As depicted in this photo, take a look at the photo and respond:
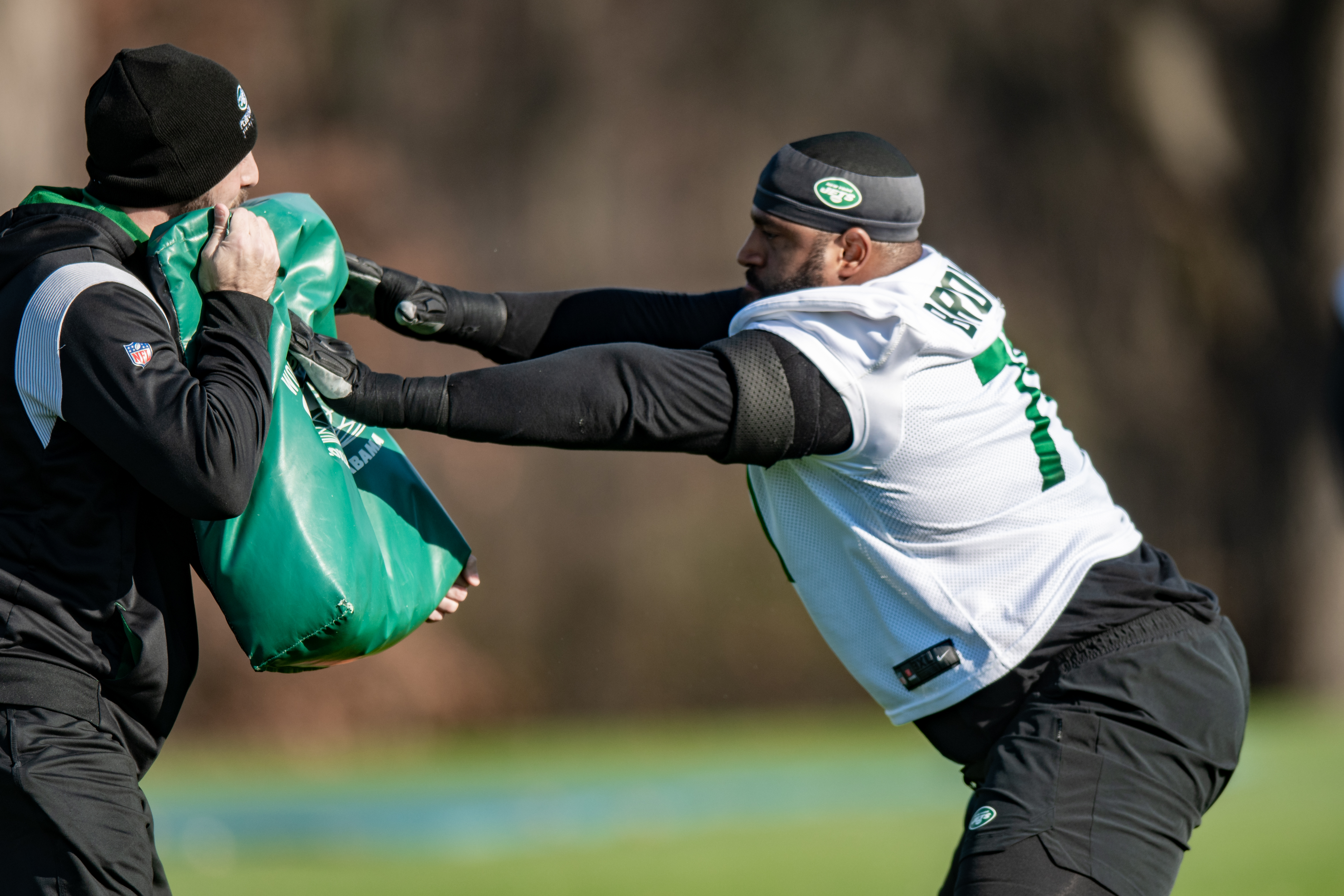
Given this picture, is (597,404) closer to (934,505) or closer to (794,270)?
(794,270)

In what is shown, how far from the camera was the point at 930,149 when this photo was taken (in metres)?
13.8

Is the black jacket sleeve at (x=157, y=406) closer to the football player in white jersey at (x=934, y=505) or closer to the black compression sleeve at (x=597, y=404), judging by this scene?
the football player in white jersey at (x=934, y=505)

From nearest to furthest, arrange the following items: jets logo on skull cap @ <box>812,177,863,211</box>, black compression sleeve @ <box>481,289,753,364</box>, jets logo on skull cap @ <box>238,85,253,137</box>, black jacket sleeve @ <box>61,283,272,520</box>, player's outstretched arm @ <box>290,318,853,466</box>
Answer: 1. black jacket sleeve @ <box>61,283,272,520</box>
2. player's outstretched arm @ <box>290,318,853,466</box>
3. jets logo on skull cap @ <box>238,85,253,137</box>
4. jets logo on skull cap @ <box>812,177,863,211</box>
5. black compression sleeve @ <box>481,289,753,364</box>

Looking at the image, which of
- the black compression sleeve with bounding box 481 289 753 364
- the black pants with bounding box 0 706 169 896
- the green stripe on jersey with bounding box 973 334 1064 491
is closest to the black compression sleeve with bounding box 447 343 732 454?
the green stripe on jersey with bounding box 973 334 1064 491

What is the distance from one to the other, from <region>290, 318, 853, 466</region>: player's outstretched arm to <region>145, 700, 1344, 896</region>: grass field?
171 inches

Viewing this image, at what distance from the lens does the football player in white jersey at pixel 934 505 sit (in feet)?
10.1

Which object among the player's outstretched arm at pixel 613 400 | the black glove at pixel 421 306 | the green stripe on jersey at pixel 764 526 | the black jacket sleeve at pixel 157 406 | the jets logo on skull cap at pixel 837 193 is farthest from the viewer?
the black glove at pixel 421 306

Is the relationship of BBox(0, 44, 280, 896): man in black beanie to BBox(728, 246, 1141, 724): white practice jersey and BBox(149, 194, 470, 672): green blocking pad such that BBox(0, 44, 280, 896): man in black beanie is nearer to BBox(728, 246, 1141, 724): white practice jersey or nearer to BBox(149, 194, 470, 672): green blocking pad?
BBox(149, 194, 470, 672): green blocking pad

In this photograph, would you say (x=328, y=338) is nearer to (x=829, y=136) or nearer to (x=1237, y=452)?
(x=829, y=136)

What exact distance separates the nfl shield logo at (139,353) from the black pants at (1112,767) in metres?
1.92

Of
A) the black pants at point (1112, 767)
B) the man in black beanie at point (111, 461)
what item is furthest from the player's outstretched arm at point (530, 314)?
the black pants at point (1112, 767)

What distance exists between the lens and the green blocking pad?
2965 millimetres

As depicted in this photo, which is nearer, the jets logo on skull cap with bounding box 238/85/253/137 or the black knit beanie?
the black knit beanie

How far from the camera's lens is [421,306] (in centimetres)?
374
